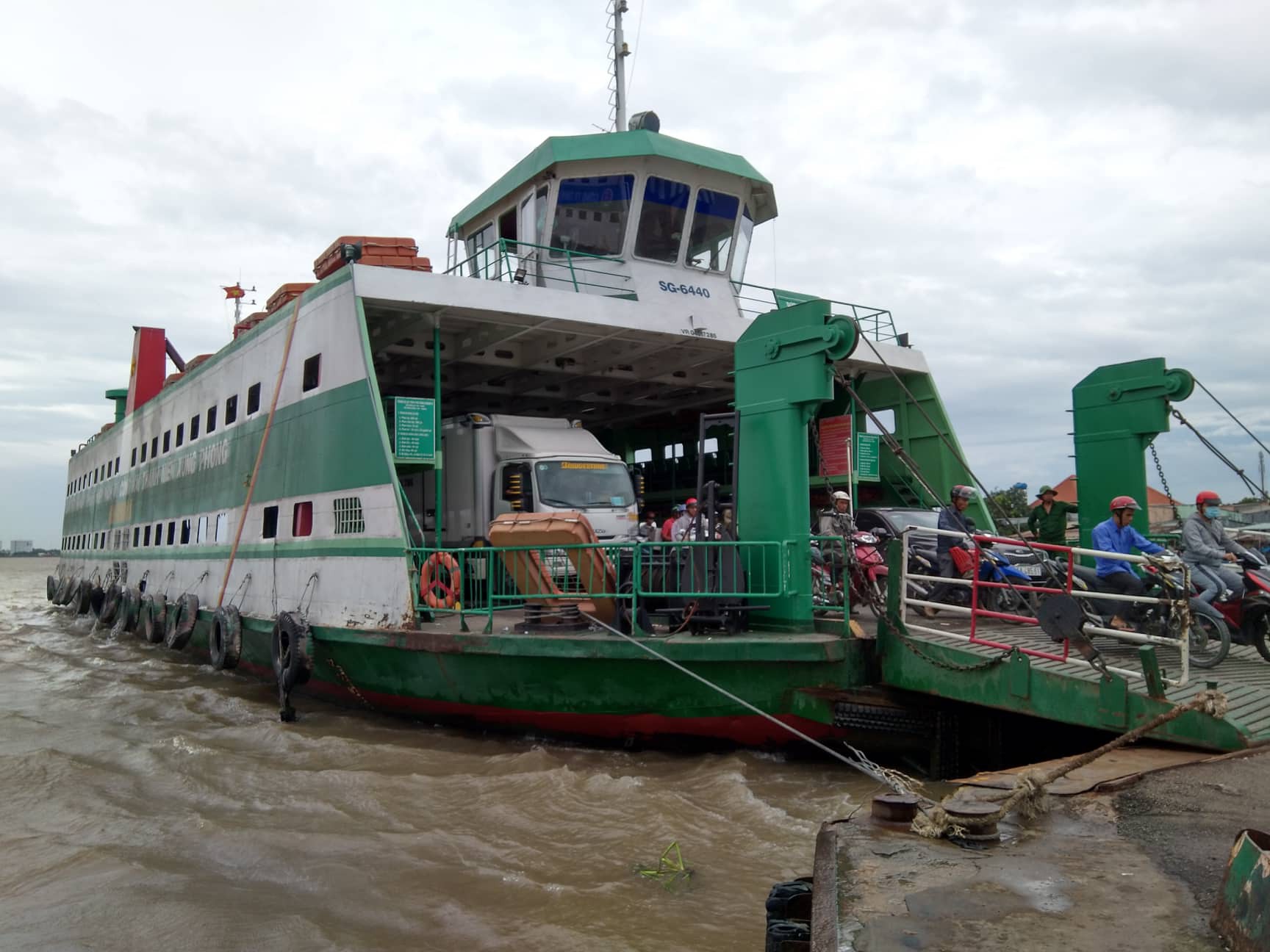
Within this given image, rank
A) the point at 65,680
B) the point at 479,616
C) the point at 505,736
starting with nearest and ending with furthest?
the point at 505,736
the point at 479,616
the point at 65,680

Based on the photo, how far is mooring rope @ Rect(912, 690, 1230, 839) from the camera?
11.5ft

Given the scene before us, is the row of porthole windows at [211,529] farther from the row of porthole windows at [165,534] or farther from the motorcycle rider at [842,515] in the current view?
the motorcycle rider at [842,515]

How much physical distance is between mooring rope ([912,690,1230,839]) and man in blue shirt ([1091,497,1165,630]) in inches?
107

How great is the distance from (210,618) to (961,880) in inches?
531

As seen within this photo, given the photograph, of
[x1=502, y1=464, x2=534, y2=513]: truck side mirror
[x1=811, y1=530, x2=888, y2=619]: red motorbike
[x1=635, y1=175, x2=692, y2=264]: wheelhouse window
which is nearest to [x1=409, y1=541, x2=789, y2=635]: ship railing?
[x1=811, y1=530, x2=888, y2=619]: red motorbike

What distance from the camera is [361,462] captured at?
9.61m

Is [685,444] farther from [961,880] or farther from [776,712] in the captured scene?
[961,880]

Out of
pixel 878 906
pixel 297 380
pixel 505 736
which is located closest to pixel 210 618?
pixel 297 380

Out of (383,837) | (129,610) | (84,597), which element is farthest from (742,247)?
(84,597)

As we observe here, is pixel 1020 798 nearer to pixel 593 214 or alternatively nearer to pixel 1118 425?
pixel 1118 425

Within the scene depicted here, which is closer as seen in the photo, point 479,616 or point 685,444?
point 479,616

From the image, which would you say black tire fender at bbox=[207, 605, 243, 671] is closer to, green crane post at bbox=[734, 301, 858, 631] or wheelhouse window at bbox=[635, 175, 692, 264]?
wheelhouse window at bbox=[635, 175, 692, 264]

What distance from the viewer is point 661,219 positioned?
12.2m

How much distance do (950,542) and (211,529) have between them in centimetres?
1137
